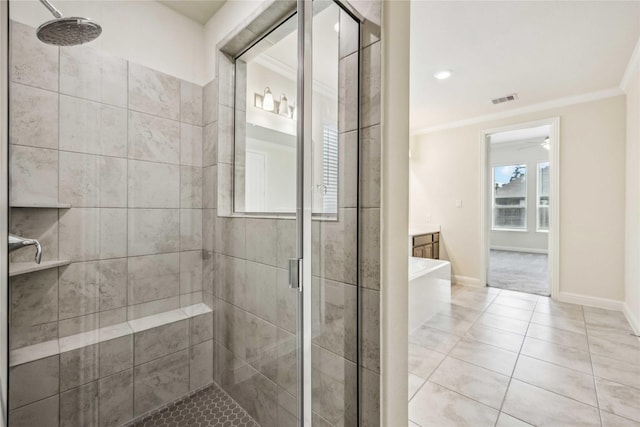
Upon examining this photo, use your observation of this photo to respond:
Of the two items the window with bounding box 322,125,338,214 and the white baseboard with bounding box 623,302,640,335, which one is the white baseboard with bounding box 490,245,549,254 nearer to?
the white baseboard with bounding box 623,302,640,335

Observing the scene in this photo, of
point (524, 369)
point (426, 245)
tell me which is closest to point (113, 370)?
point (524, 369)

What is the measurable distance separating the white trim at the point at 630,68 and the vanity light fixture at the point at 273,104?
117 inches

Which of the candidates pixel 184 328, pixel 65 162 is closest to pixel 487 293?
pixel 184 328

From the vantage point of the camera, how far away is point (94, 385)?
1.16 metres

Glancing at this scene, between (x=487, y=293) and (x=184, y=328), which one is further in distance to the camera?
(x=487, y=293)

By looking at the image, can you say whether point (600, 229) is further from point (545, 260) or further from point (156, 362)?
point (156, 362)

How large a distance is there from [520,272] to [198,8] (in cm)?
589

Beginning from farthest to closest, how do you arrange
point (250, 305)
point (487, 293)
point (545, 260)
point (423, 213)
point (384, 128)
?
point (545, 260) → point (423, 213) → point (487, 293) → point (250, 305) → point (384, 128)

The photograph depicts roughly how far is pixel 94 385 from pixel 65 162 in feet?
3.04

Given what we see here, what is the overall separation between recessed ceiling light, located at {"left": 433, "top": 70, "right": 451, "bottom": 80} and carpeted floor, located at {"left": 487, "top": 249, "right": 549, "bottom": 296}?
2999mm

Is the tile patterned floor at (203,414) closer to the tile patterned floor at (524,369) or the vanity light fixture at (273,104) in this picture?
the tile patterned floor at (524,369)

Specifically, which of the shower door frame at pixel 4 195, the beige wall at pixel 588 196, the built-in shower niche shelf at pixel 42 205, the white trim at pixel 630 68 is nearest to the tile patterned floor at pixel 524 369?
the beige wall at pixel 588 196

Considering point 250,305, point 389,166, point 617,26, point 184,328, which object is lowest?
point 184,328

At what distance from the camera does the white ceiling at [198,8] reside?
1.55 m
